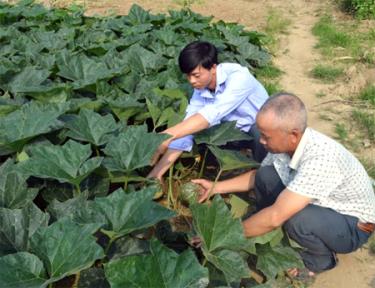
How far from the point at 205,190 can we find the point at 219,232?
1.22m

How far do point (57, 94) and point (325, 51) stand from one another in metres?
4.26

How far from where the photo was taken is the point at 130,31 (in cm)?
591

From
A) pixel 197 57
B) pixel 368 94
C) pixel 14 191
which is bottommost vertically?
pixel 368 94

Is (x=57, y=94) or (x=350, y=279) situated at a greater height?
(x=57, y=94)

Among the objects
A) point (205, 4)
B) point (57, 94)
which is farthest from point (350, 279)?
point (205, 4)

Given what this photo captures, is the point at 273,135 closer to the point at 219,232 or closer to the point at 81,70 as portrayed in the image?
the point at 219,232

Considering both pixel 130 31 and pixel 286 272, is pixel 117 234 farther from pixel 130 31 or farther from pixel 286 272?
pixel 130 31

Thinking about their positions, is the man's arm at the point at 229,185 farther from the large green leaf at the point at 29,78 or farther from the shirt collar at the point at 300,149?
the large green leaf at the point at 29,78

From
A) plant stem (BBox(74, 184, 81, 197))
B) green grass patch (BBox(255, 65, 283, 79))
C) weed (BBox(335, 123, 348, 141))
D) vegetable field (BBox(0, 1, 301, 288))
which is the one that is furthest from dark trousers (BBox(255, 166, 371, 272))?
green grass patch (BBox(255, 65, 283, 79))

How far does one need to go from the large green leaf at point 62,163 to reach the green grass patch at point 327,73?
4150 mm

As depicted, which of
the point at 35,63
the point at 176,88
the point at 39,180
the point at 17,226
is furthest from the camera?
the point at 35,63

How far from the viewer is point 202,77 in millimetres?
3684

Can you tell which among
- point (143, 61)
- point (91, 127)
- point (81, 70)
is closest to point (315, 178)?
point (91, 127)

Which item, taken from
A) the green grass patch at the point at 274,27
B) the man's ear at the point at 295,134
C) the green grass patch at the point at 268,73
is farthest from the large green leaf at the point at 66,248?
the green grass patch at the point at 274,27
